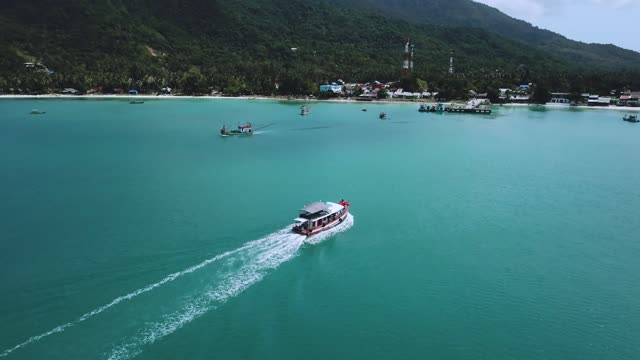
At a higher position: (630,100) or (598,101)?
(630,100)

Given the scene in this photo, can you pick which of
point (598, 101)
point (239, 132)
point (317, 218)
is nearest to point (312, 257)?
point (317, 218)

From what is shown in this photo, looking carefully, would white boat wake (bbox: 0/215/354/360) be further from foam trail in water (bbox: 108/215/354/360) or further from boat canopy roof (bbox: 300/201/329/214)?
boat canopy roof (bbox: 300/201/329/214)

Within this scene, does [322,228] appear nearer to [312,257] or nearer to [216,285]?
[312,257]

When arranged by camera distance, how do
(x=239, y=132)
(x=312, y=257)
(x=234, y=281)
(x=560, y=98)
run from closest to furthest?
1. (x=234, y=281)
2. (x=312, y=257)
3. (x=239, y=132)
4. (x=560, y=98)

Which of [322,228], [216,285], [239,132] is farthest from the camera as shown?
[239,132]

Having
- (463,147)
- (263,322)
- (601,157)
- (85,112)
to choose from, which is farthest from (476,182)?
(85,112)

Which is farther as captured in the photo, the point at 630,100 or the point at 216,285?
the point at 630,100
